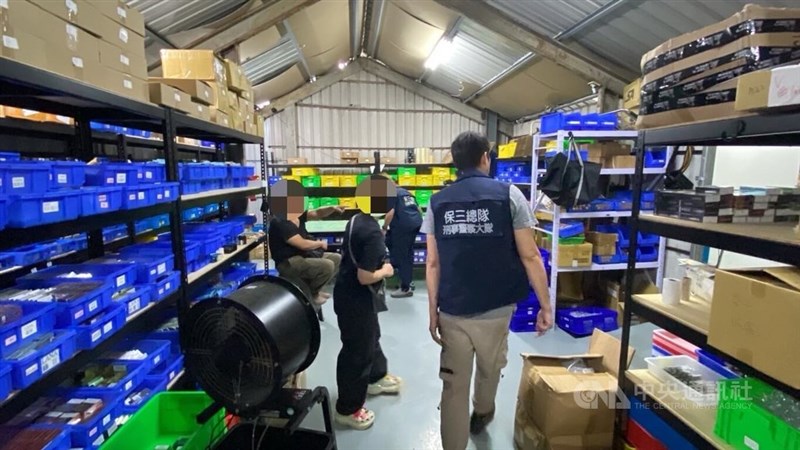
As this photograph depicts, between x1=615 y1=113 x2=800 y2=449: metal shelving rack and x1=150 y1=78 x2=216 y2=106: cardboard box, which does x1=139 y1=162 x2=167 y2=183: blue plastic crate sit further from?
x1=615 y1=113 x2=800 y2=449: metal shelving rack

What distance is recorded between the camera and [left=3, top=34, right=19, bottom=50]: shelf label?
1.16 metres

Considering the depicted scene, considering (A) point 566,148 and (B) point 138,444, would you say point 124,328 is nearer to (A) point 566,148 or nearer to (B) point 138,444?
(B) point 138,444

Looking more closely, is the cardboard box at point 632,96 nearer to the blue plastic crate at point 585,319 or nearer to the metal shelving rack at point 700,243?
the blue plastic crate at point 585,319

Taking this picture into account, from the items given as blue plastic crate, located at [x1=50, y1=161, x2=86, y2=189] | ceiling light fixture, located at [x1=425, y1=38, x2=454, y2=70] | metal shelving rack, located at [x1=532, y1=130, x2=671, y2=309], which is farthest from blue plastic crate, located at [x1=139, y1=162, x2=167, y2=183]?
ceiling light fixture, located at [x1=425, y1=38, x2=454, y2=70]

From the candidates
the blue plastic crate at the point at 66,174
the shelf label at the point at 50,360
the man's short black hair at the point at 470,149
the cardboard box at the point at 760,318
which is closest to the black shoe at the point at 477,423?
the cardboard box at the point at 760,318

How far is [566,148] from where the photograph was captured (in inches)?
152

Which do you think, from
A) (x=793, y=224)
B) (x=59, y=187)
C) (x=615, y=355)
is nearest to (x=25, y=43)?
(x=59, y=187)

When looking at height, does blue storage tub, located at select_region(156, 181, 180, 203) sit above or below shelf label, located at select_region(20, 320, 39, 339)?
above

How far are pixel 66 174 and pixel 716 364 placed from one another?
2.93m

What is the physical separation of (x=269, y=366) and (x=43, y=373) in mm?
765

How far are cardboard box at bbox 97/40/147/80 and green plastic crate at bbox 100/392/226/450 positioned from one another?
1.46 meters

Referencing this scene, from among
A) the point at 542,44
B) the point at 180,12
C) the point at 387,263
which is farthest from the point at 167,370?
the point at 542,44

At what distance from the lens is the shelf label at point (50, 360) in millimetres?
1280

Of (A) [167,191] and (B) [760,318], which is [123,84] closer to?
(A) [167,191]
